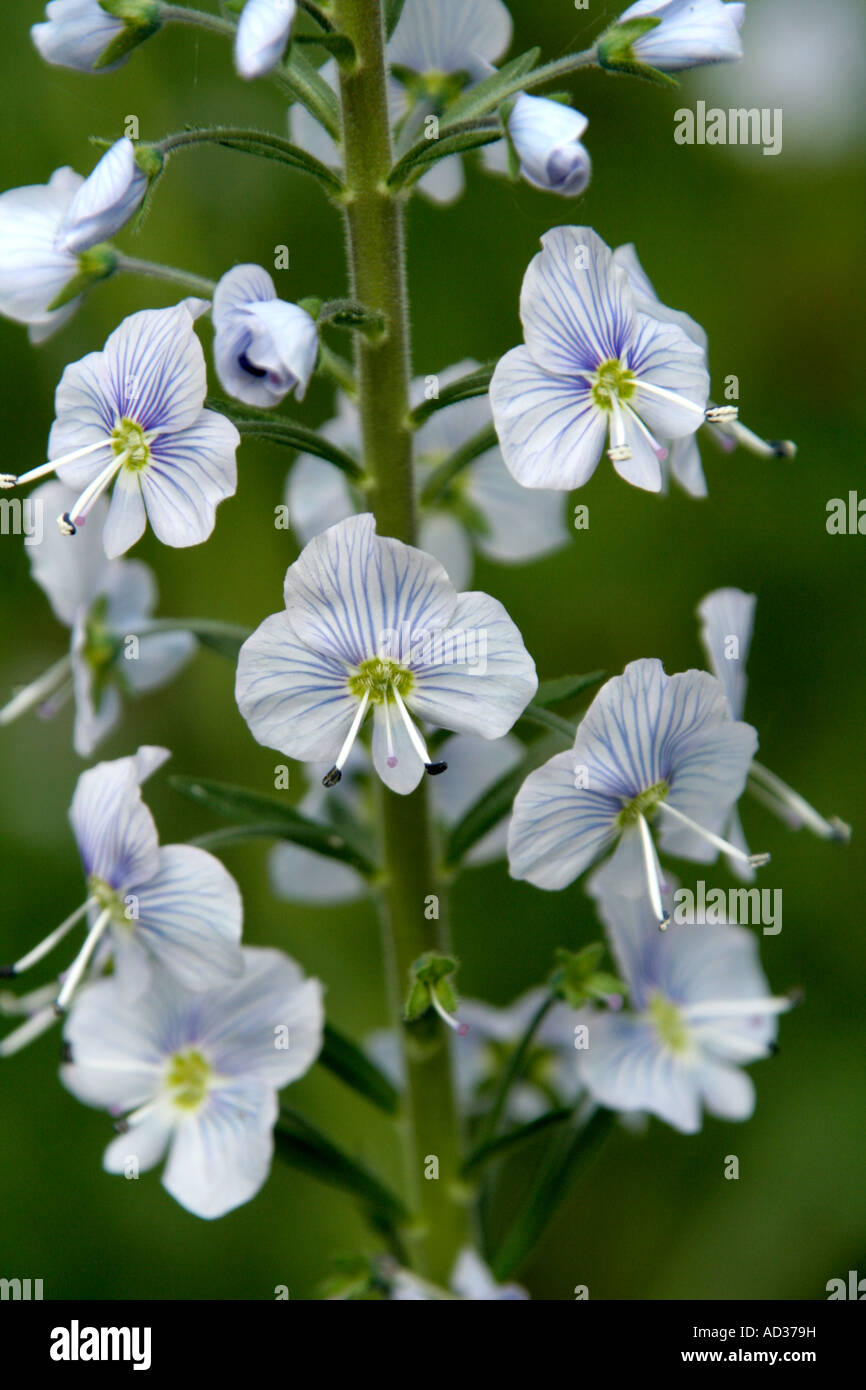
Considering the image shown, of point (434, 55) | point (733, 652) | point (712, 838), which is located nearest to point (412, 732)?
point (712, 838)

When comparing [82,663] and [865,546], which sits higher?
[865,546]

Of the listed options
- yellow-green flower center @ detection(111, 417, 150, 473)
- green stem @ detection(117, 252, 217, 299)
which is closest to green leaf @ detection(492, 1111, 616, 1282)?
yellow-green flower center @ detection(111, 417, 150, 473)

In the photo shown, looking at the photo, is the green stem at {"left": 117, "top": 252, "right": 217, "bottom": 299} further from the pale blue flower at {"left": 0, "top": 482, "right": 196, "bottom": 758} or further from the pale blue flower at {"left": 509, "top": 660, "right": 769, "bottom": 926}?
the pale blue flower at {"left": 509, "top": 660, "right": 769, "bottom": 926}

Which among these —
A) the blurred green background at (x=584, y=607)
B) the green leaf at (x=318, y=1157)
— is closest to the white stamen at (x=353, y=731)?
the green leaf at (x=318, y=1157)

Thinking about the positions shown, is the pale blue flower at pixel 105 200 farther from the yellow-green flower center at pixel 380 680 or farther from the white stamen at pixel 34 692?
the white stamen at pixel 34 692
